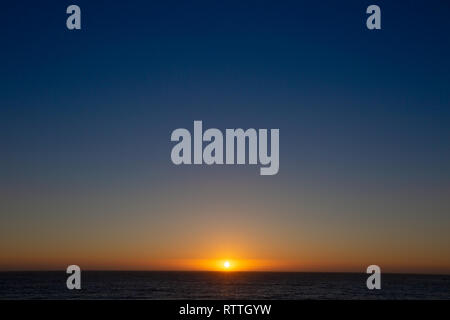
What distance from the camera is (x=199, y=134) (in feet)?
72.6
